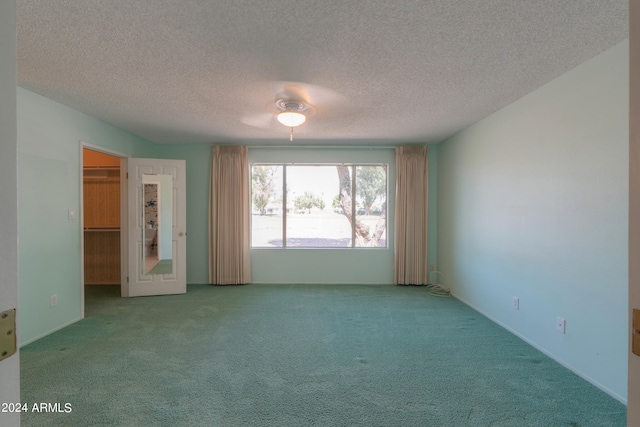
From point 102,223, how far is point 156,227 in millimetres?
1477

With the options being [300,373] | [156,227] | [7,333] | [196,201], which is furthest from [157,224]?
[7,333]

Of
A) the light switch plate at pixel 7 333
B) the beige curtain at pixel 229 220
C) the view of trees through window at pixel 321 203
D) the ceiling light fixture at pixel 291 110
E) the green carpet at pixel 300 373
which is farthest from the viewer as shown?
the view of trees through window at pixel 321 203

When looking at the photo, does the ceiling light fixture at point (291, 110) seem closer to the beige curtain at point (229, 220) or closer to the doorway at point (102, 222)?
the beige curtain at point (229, 220)

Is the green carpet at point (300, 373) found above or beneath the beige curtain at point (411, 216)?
beneath

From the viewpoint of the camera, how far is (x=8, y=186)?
60 centimetres

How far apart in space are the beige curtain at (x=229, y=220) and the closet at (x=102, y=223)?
1778 millimetres

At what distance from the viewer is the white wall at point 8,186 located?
58 cm

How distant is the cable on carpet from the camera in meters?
4.55

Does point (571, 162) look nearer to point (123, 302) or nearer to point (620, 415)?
point (620, 415)

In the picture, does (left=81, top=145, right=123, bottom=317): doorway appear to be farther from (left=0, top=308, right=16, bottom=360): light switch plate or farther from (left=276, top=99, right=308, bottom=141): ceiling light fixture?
(left=0, top=308, right=16, bottom=360): light switch plate

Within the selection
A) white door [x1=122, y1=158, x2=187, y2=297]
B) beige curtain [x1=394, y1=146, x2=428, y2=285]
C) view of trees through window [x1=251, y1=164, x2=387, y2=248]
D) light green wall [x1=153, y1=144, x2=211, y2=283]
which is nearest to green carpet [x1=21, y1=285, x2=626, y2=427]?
white door [x1=122, y1=158, x2=187, y2=297]

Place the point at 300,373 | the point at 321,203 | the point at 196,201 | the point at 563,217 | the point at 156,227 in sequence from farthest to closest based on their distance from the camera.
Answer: the point at 321,203 → the point at 196,201 → the point at 156,227 → the point at 563,217 → the point at 300,373

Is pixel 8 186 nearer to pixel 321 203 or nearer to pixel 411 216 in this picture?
pixel 321 203

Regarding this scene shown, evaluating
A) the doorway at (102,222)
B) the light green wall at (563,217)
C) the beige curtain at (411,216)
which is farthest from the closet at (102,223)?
the light green wall at (563,217)
